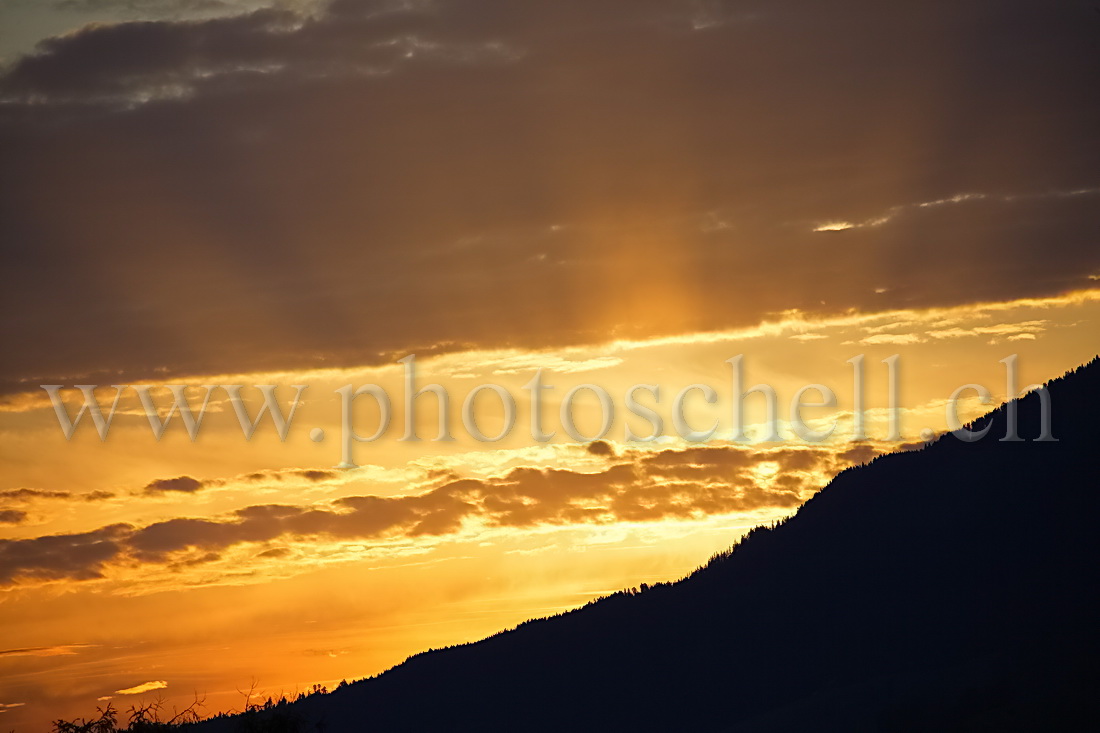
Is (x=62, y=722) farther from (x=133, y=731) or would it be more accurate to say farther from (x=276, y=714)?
(x=276, y=714)

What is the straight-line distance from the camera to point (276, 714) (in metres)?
82.6

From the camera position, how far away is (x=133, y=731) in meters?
74.2

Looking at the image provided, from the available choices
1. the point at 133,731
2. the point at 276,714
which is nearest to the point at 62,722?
the point at 133,731

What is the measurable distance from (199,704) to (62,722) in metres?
9.22

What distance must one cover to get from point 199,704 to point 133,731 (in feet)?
19.5

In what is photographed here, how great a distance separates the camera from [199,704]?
261 feet

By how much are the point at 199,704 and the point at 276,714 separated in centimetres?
594

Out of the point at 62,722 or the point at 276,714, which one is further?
the point at 276,714

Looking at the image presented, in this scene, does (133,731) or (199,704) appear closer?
(133,731)

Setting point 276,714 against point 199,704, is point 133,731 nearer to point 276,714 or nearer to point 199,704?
point 199,704

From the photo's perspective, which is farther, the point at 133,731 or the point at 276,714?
the point at 276,714

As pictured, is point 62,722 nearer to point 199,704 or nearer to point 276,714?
point 199,704

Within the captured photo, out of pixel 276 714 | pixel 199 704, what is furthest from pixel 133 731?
pixel 276 714
